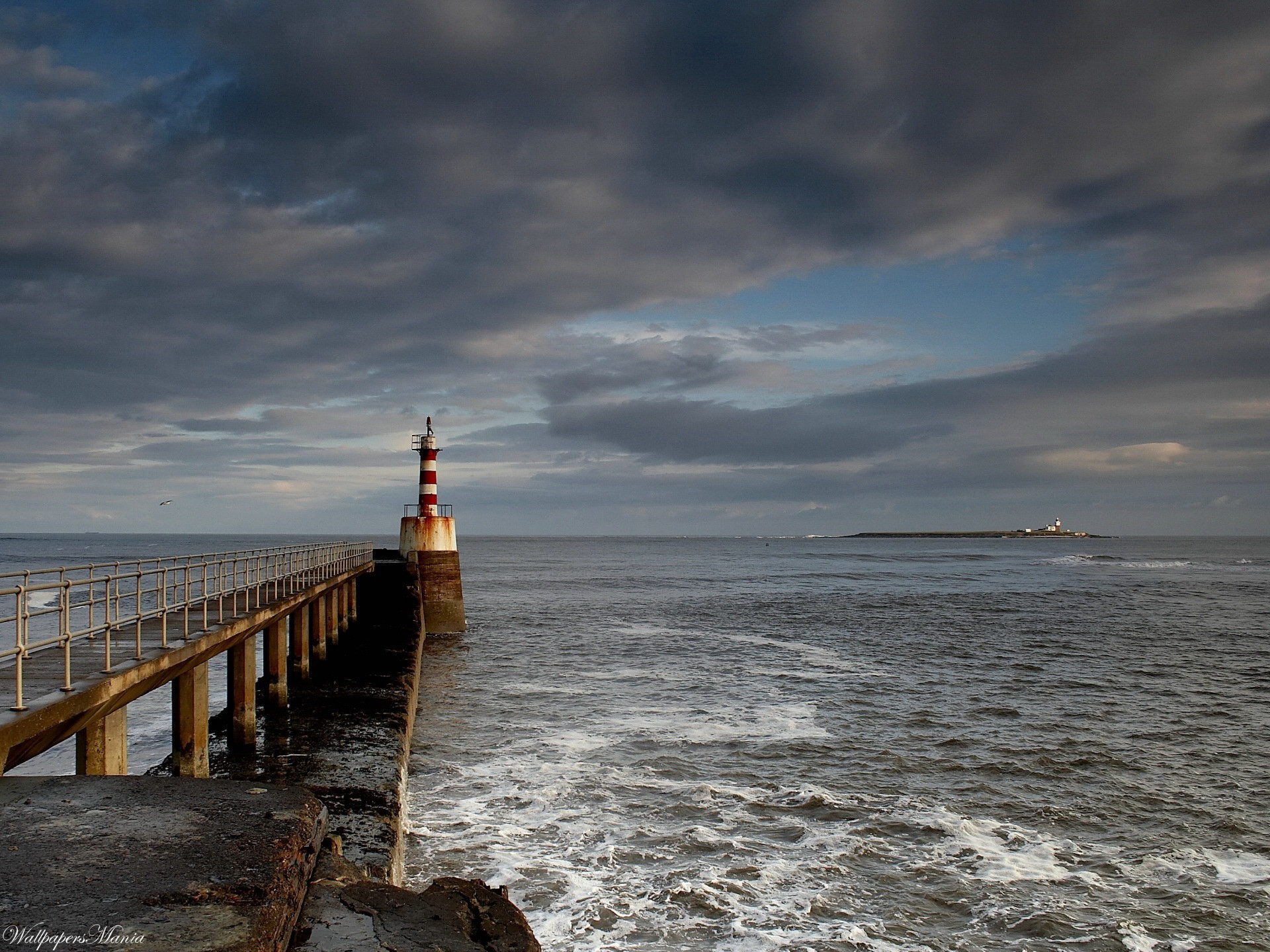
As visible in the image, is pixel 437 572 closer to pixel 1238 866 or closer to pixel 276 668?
pixel 276 668

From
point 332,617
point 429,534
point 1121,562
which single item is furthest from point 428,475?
point 1121,562

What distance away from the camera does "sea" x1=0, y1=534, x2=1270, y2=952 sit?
295 inches

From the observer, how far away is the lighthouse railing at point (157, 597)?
6566 mm

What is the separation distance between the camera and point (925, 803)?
10219 millimetres

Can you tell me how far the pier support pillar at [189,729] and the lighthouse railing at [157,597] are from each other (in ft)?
1.80

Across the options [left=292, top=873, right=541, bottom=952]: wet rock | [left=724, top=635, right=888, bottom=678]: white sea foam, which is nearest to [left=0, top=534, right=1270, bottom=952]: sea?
[left=724, top=635, right=888, bottom=678]: white sea foam

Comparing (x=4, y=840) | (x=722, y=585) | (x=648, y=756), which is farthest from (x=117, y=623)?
(x=722, y=585)

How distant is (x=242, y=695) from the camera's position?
1125 cm

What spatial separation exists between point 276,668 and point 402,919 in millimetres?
10317

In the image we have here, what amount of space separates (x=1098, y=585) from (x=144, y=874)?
A: 5656 centimetres

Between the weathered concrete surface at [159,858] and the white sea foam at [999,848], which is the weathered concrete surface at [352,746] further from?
the white sea foam at [999,848]

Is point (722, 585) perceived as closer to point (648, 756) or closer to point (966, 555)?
point (648, 756)

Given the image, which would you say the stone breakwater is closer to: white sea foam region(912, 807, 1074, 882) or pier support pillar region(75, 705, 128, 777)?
pier support pillar region(75, 705, 128, 777)

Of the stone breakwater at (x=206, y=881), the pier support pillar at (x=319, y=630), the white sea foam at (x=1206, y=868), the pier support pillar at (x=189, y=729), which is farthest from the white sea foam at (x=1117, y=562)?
the stone breakwater at (x=206, y=881)
